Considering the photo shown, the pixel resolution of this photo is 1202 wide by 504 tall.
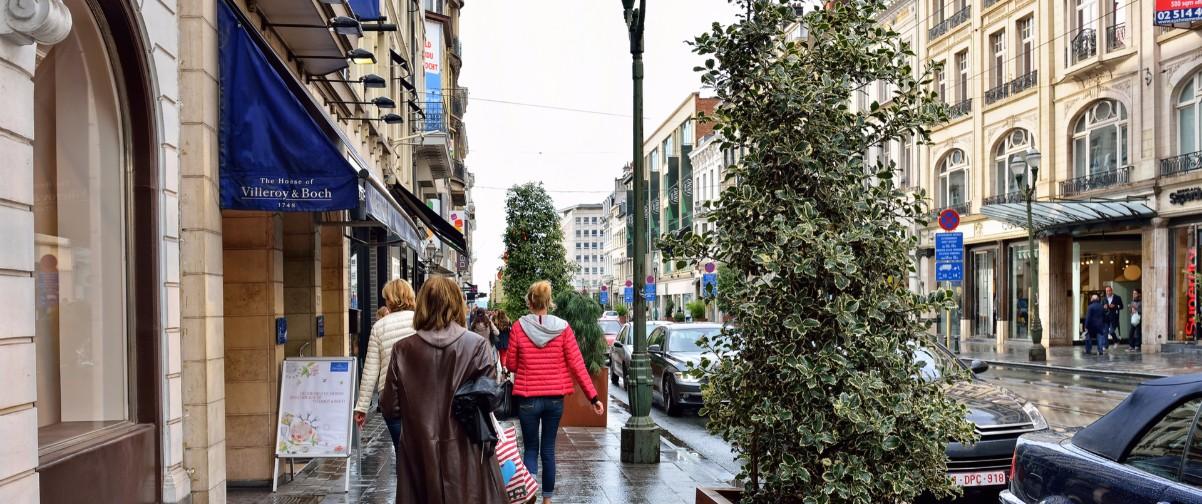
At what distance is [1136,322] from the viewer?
26.9 metres

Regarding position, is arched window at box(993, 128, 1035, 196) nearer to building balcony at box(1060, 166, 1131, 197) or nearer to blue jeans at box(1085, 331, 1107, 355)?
building balcony at box(1060, 166, 1131, 197)

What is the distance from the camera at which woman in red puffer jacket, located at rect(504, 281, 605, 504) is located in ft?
24.7

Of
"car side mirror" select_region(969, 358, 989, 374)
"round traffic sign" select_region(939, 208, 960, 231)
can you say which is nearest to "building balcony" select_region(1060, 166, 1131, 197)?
"round traffic sign" select_region(939, 208, 960, 231)

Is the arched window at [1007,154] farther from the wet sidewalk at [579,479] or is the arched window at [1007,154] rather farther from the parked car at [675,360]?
the wet sidewalk at [579,479]

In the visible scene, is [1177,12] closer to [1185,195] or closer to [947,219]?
[1185,195]

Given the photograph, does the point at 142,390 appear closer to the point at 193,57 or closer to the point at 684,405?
the point at 193,57

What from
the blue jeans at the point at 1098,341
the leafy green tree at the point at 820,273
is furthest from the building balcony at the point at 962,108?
the leafy green tree at the point at 820,273

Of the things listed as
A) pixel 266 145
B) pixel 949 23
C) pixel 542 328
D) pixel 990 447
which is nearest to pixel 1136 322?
pixel 949 23

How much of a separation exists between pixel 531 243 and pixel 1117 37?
1800 cm

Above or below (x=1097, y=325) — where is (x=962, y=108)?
above

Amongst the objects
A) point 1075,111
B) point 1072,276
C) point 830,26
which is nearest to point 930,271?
point 1072,276

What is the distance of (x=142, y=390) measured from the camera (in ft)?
20.2

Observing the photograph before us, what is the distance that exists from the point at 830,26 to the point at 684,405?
10140 millimetres

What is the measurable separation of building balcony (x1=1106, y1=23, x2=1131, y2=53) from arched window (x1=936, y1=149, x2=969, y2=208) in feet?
30.4
